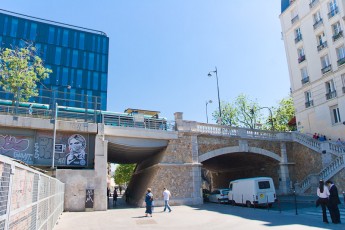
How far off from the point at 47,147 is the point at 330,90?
27834 millimetres

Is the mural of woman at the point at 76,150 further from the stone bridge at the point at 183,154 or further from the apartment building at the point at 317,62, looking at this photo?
the apartment building at the point at 317,62

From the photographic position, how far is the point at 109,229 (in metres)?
12.3

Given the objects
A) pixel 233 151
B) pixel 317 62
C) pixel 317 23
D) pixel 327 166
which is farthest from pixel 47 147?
pixel 317 23

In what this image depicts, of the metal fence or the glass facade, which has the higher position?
the glass facade

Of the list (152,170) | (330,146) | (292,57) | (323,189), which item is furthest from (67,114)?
(292,57)

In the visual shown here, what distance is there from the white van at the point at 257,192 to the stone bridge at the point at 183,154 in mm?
4121

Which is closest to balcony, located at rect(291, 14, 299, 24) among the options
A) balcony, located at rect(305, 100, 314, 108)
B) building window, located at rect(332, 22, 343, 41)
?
building window, located at rect(332, 22, 343, 41)

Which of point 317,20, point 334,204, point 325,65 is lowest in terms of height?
point 334,204

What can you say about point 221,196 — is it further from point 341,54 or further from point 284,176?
point 341,54

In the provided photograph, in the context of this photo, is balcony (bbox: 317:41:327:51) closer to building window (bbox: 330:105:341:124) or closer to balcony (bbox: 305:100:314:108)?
balcony (bbox: 305:100:314:108)

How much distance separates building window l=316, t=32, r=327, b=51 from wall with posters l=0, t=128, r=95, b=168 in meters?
25.7

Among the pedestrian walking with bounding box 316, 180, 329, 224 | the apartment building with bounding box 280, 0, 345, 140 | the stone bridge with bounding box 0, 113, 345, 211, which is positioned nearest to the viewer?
the pedestrian walking with bounding box 316, 180, 329, 224

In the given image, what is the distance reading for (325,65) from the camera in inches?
1249

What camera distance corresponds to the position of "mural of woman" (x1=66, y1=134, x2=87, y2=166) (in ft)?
70.6
